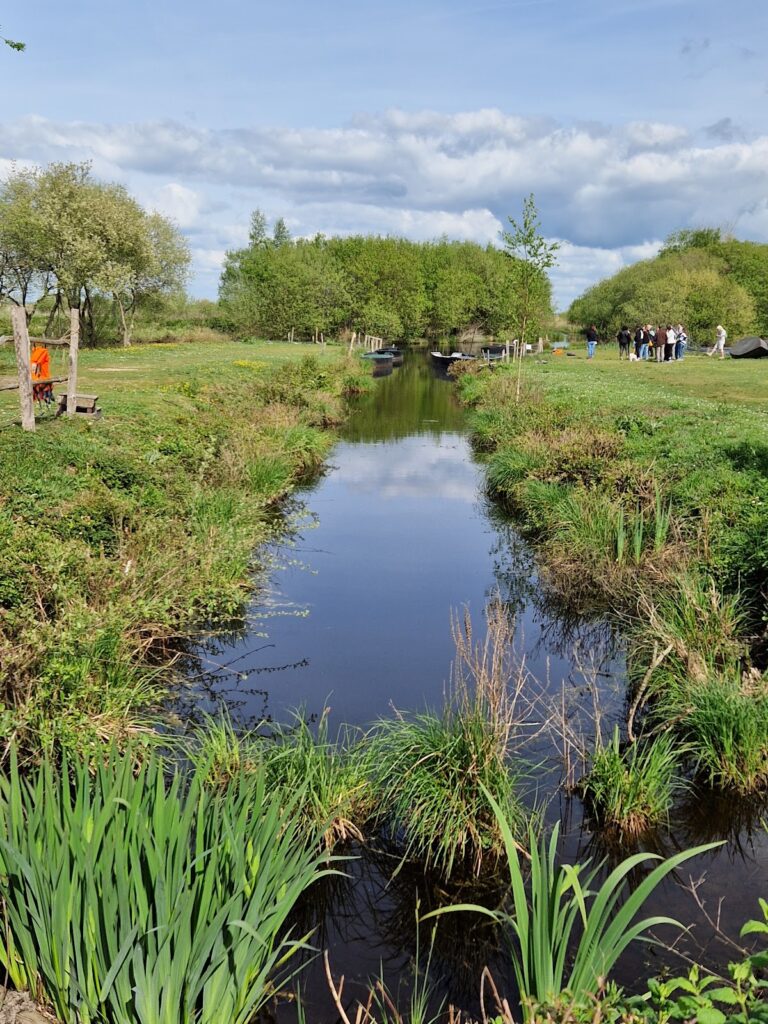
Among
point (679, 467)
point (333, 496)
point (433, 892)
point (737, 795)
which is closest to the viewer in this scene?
point (433, 892)

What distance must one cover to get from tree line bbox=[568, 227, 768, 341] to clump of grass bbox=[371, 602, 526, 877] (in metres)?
61.1

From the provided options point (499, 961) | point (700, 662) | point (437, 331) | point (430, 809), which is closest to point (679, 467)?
point (700, 662)

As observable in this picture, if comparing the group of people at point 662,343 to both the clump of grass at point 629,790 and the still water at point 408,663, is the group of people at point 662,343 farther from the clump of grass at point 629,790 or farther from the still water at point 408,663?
the clump of grass at point 629,790

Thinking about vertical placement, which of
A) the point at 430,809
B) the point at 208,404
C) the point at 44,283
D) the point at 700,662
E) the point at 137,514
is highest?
the point at 44,283

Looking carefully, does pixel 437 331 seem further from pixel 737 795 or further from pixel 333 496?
pixel 737 795

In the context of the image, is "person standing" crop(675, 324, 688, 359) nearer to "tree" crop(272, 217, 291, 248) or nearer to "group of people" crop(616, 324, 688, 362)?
"group of people" crop(616, 324, 688, 362)

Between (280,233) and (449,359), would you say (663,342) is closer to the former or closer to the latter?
(449,359)

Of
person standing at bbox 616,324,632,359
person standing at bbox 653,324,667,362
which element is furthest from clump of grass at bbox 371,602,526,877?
person standing at bbox 616,324,632,359

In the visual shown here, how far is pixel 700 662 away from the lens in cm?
793

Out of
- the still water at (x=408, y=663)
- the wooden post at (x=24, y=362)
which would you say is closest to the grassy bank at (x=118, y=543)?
the wooden post at (x=24, y=362)

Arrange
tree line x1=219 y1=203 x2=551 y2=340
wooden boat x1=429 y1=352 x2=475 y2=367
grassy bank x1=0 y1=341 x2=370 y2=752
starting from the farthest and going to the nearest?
tree line x1=219 y1=203 x2=551 y2=340 < wooden boat x1=429 y1=352 x2=475 y2=367 < grassy bank x1=0 y1=341 x2=370 y2=752

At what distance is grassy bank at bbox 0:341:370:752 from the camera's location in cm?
682

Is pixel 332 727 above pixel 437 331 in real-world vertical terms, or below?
below

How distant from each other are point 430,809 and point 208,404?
1702 centimetres
